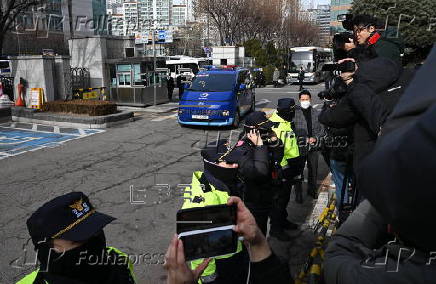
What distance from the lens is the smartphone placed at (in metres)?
1.39

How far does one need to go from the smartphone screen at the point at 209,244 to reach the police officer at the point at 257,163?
2.02m

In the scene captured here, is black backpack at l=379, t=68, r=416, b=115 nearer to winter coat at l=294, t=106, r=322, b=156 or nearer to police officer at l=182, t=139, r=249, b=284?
police officer at l=182, t=139, r=249, b=284

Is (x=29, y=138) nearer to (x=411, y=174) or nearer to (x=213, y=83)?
(x=213, y=83)

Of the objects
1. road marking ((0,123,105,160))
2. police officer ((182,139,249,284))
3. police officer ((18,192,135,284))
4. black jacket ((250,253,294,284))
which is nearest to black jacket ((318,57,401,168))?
police officer ((182,139,249,284))

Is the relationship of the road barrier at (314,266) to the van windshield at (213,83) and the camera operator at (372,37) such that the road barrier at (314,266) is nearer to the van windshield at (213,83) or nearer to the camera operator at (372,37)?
the camera operator at (372,37)

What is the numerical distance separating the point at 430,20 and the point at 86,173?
1936cm

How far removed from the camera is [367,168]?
740 millimetres

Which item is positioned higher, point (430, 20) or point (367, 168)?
point (430, 20)

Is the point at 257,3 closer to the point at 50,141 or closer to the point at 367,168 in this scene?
the point at 50,141

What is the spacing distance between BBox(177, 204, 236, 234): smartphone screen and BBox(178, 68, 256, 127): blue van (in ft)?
35.6

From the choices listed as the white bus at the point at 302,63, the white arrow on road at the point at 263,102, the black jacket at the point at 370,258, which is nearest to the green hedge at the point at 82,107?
the white arrow on road at the point at 263,102

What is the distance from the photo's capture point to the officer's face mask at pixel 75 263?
1875mm

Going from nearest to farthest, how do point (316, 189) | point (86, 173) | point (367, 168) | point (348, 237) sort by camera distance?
point (367, 168) < point (348, 237) < point (316, 189) < point (86, 173)

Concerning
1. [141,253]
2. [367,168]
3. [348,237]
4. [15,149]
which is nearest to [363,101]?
[348,237]
